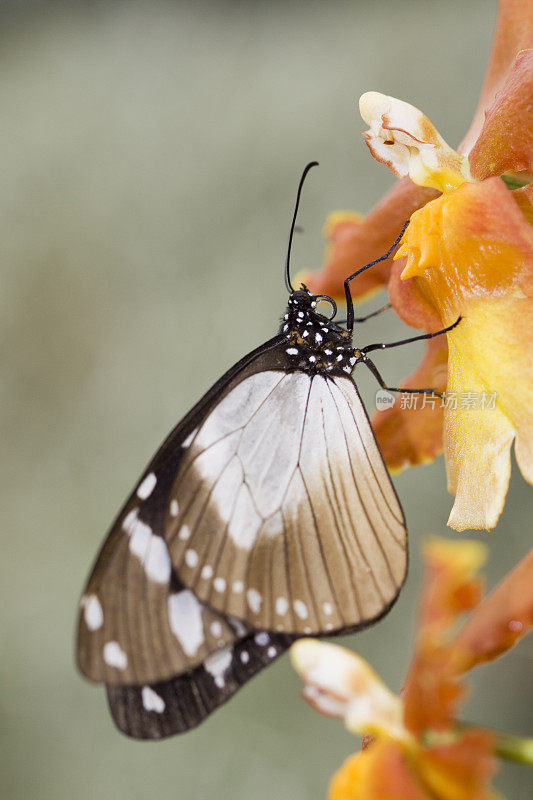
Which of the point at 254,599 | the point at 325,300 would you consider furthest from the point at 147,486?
the point at 325,300

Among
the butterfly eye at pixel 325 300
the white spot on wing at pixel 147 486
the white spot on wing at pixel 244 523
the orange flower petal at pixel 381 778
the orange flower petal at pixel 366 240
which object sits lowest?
the orange flower petal at pixel 381 778

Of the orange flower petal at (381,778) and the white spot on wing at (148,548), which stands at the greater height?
the white spot on wing at (148,548)

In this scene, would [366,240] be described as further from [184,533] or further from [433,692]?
[433,692]

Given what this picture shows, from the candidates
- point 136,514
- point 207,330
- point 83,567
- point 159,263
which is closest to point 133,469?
point 83,567

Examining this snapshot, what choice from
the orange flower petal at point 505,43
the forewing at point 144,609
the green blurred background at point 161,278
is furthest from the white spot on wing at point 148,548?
the green blurred background at point 161,278

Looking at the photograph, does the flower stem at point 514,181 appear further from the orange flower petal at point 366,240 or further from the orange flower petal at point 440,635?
the orange flower petal at point 440,635

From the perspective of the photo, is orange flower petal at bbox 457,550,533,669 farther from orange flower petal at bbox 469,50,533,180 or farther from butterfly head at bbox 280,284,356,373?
butterfly head at bbox 280,284,356,373

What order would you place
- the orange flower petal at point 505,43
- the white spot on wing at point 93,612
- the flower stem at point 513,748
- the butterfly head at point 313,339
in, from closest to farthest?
the flower stem at point 513,748 < the orange flower petal at point 505,43 < the white spot on wing at point 93,612 < the butterfly head at point 313,339
